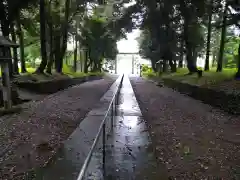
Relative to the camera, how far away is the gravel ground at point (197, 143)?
14.1 ft

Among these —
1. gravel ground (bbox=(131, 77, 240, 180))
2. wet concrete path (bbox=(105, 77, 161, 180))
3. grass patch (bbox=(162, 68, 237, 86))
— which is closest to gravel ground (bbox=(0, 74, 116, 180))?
wet concrete path (bbox=(105, 77, 161, 180))

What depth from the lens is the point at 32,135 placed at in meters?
6.05

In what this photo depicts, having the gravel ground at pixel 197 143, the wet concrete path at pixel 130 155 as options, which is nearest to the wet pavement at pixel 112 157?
the wet concrete path at pixel 130 155

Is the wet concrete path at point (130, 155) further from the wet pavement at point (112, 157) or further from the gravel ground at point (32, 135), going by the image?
the gravel ground at point (32, 135)

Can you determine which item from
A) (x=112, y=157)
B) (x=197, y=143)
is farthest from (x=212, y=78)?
(x=112, y=157)

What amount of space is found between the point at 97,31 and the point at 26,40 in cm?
1059

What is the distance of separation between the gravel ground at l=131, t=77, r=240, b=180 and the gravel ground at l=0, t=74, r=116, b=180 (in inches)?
96.6

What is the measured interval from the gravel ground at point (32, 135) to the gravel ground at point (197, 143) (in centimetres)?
245

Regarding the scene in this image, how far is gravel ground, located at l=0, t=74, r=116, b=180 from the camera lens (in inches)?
174

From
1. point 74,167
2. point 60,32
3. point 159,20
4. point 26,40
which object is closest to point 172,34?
point 159,20

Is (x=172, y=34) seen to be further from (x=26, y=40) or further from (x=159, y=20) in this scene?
(x=26, y=40)

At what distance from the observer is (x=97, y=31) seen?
33.2m

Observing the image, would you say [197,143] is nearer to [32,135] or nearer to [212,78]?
[32,135]

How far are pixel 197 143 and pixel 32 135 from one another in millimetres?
4174
